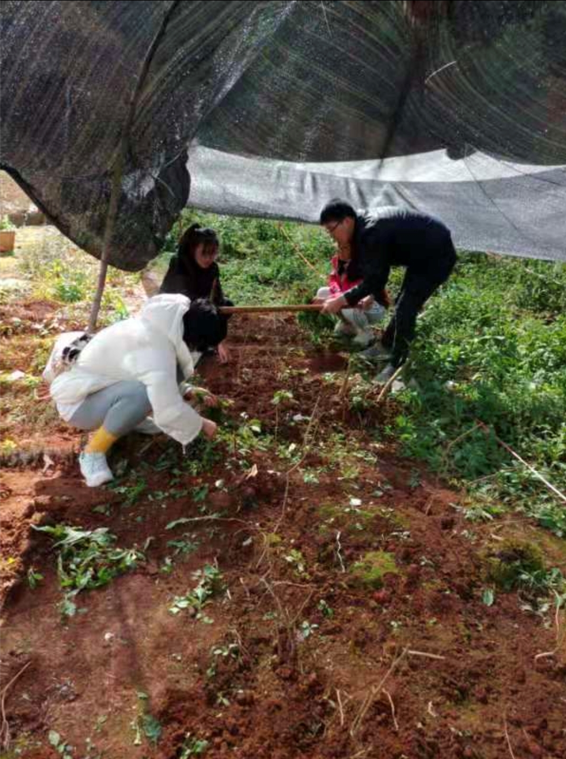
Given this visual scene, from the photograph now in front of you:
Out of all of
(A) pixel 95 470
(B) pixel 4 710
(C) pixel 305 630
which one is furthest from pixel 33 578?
(C) pixel 305 630

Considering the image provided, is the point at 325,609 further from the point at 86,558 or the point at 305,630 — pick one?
the point at 86,558

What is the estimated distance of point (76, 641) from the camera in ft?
7.95

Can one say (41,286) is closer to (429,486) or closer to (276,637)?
(429,486)

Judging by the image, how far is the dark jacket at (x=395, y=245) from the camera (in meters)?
4.12

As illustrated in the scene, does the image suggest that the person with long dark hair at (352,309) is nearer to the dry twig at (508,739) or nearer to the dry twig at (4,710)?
the dry twig at (508,739)

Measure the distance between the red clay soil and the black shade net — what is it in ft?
4.39

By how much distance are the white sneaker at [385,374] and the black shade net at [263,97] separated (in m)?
1.21

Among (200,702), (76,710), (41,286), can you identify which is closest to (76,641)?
(76,710)

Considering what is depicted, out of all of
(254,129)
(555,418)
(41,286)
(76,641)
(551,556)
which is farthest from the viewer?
(41,286)

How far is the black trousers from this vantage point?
440 centimetres

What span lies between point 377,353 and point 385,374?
1.11 ft

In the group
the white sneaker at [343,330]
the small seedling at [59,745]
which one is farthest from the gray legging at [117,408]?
the white sneaker at [343,330]

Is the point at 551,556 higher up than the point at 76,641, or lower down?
higher up

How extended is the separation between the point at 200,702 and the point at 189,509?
951 mm
